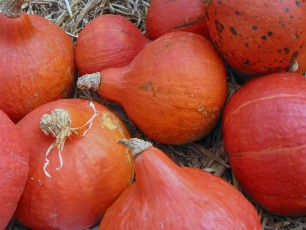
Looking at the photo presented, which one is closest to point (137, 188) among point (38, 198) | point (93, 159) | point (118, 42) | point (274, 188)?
point (93, 159)

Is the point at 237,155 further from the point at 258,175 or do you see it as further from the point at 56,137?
the point at 56,137

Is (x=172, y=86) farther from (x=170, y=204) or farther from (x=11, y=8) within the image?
(x=11, y=8)

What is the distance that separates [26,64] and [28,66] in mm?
14

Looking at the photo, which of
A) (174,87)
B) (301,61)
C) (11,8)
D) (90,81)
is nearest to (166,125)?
(174,87)

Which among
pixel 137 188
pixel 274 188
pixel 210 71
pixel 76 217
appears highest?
pixel 210 71

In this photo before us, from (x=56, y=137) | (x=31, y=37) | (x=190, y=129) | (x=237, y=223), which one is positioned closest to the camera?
(x=237, y=223)

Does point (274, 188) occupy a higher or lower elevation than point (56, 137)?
lower

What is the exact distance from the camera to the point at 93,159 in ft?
6.29

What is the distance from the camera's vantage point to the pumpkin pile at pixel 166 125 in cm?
168

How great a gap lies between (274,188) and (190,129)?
45 centimetres

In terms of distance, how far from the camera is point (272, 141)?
6.11 ft

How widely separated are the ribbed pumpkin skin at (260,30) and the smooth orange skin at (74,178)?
653 mm

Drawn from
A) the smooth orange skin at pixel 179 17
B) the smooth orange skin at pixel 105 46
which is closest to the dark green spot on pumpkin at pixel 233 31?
the smooth orange skin at pixel 179 17

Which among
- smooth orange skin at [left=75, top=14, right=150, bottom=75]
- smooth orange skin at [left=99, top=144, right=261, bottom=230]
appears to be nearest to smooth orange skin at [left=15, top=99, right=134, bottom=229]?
smooth orange skin at [left=99, top=144, right=261, bottom=230]
